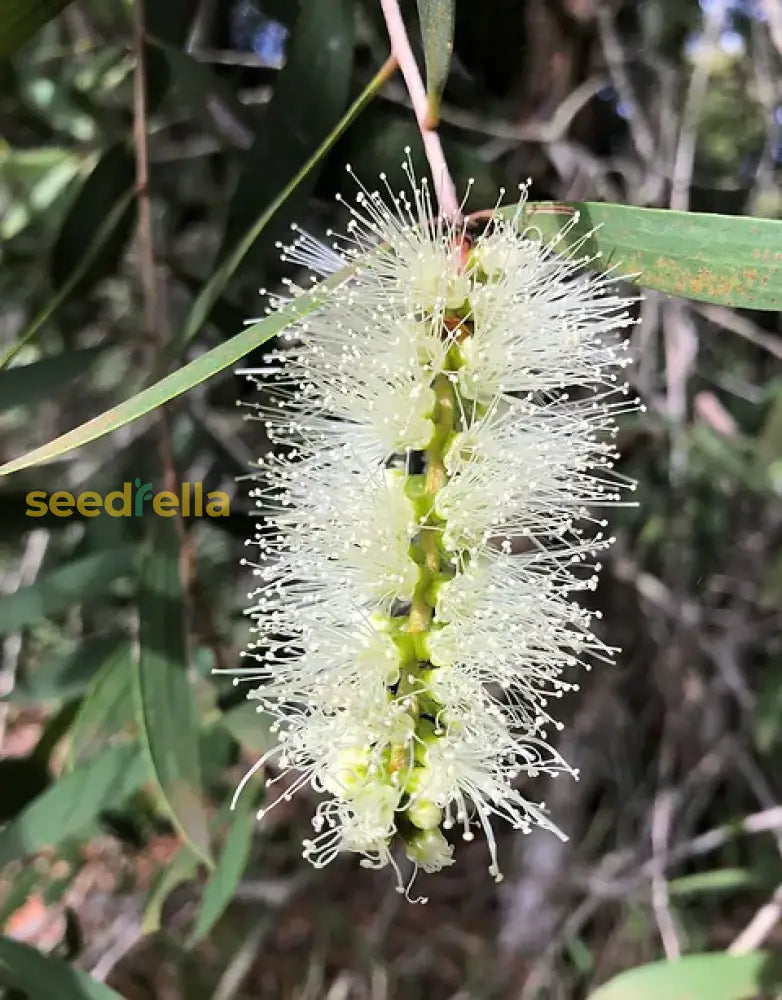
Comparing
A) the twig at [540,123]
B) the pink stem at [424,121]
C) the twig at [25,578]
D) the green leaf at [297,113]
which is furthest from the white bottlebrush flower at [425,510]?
the twig at [25,578]

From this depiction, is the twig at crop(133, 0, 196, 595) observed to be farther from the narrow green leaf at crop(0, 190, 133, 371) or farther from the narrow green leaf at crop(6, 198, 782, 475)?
the narrow green leaf at crop(6, 198, 782, 475)

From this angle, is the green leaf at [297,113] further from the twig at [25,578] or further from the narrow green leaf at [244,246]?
the twig at [25,578]

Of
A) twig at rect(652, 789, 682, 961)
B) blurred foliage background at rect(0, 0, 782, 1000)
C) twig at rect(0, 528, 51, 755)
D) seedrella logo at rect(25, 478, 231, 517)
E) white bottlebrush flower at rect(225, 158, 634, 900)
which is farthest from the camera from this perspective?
twig at rect(0, 528, 51, 755)

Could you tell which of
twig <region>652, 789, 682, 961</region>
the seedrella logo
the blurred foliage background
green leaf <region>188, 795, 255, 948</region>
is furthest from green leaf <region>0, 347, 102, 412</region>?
twig <region>652, 789, 682, 961</region>

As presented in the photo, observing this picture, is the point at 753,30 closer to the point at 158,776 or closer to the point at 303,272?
the point at 303,272

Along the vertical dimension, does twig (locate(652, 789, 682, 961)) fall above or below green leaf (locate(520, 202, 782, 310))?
below

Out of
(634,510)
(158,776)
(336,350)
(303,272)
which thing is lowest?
(158,776)

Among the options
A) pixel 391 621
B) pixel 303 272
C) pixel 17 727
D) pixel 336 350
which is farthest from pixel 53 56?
pixel 17 727
